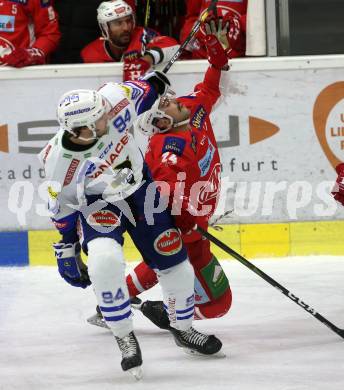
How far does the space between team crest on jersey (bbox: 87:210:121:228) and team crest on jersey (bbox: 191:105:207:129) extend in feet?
2.57

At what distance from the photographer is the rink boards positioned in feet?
19.1

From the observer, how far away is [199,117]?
181 inches

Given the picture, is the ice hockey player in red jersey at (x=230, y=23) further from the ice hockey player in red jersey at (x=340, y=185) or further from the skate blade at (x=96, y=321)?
the skate blade at (x=96, y=321)

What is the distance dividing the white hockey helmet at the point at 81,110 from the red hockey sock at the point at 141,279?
934 millimetres

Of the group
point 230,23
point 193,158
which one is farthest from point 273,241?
point 193,158

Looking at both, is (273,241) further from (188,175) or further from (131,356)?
(131,356)

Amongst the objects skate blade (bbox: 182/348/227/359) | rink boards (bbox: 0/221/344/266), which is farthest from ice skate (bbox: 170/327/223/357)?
rink boards (bbox: 0/221/344/266)

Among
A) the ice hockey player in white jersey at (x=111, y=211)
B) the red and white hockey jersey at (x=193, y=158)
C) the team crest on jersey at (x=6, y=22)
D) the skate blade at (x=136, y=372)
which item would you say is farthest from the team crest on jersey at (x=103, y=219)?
the team crest on jersey at (x=6, y=22)

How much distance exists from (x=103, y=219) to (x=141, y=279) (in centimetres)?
76

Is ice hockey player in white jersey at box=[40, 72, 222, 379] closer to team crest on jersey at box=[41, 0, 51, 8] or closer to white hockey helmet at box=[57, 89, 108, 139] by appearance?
white hockey helmet at box=[57, 89, 108, 139]

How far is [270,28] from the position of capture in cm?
589

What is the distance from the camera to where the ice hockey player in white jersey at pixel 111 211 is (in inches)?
150

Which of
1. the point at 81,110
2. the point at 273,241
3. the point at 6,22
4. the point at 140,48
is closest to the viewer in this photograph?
the point at 81,110

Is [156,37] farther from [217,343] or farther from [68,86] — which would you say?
[217,343]
